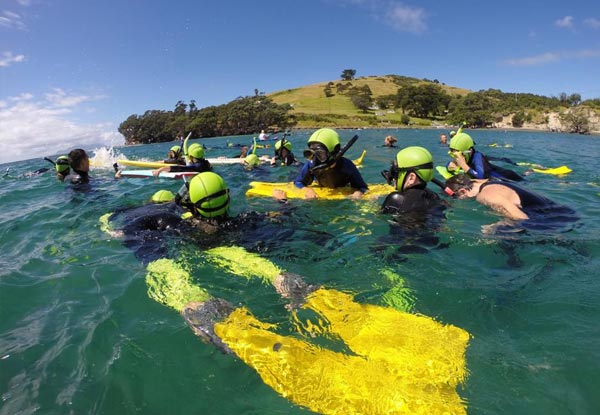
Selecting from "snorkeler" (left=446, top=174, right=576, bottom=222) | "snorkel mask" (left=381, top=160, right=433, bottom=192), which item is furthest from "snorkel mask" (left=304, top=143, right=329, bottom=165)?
"snorkeler" (left=446, top=174, right=576, bottom=222)

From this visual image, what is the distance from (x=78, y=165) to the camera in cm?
1030

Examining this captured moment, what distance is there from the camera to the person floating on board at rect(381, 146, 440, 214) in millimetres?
5098

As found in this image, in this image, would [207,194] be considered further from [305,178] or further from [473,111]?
[473,111]

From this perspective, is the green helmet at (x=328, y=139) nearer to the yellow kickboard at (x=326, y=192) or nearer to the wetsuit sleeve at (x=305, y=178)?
the yellow kickboard at (x=326, y=192)

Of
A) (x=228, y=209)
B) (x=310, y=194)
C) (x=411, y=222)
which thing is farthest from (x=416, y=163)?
(x=310, y=194)

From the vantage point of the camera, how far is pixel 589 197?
8.53m

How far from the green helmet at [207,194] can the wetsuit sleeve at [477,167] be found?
6.14 m

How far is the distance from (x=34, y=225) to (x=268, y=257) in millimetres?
6249

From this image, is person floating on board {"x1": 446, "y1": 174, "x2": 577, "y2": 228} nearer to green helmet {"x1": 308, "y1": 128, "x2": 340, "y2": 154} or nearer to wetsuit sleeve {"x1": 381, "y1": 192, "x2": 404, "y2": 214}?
wetsuit sleeve {"x1": 381, "y1": 192, "x2": 404, "y2": 214}

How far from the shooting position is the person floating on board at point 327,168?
7062mm

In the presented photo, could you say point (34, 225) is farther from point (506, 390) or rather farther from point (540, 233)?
point (540, 233)

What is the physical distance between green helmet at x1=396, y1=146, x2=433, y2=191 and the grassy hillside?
262 feet

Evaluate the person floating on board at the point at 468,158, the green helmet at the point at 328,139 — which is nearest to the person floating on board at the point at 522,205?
the person floating on board at the point at 468,158

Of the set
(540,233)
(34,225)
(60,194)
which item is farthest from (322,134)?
(60,194)
